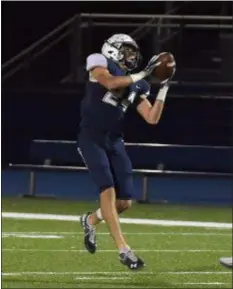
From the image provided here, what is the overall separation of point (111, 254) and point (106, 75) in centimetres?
175

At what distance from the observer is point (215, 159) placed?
14.6m

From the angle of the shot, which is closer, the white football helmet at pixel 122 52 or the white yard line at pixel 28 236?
the white football helmet at pixel 122 52

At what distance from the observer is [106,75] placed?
7.34m

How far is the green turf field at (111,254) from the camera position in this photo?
7289 millimetres

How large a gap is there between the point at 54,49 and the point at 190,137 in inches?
87.6

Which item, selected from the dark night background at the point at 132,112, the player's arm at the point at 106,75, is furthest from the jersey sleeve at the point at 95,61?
the dark night background at the point at 132,112

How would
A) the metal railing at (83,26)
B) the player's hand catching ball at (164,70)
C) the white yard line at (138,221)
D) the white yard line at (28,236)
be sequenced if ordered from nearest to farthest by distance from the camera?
the player's hand catching ball at (164,70), the white yard line at (28,236), the white yard line at (138,221), the metal railing at (83,26)

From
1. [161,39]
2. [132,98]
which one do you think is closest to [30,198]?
[161,39]

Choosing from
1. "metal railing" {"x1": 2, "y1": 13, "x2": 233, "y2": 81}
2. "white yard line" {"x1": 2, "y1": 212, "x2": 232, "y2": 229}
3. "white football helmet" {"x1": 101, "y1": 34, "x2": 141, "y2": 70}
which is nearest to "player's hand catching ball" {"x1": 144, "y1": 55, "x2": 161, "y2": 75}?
"white football helmet" {"x1": 101, "y1": 34, "x2": 141, "y2": 70}

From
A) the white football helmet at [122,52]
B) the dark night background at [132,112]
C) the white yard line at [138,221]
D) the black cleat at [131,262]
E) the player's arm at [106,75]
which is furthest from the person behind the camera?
the dark night background at [132,112]

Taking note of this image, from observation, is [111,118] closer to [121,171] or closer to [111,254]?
[121,171]

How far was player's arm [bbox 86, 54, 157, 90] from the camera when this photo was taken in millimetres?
7223

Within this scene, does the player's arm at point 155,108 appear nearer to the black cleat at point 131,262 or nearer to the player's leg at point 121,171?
the player's leg at point 121,171

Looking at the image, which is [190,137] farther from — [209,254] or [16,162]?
[209,254]
